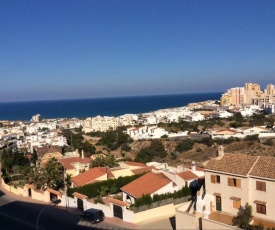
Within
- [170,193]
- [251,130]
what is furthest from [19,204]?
[251,130]

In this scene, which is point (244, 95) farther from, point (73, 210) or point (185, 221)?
point (185, 221)

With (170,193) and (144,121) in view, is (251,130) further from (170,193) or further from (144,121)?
(144,121)

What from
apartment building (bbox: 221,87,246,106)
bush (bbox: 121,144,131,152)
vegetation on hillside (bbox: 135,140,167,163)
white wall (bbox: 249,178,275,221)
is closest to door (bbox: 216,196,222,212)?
white wall (bbox: 249,178,275,221)

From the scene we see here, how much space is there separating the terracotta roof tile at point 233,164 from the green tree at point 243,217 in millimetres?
2080

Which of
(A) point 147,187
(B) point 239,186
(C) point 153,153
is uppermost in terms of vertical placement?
(B) point 239,186

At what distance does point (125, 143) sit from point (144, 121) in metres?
74.7

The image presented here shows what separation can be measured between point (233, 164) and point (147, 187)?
688 centimetres

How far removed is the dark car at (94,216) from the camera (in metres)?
21.5

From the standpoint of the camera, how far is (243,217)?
62.5ft

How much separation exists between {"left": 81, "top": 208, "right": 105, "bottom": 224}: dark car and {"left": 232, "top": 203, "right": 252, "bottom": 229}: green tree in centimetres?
836

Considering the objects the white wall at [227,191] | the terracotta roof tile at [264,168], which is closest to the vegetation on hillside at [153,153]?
the white wall at [227,191]

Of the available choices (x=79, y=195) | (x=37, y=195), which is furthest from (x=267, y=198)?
(x=37, y=195)

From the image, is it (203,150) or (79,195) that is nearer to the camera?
(79,195)

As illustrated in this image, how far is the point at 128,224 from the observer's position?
822 inches
